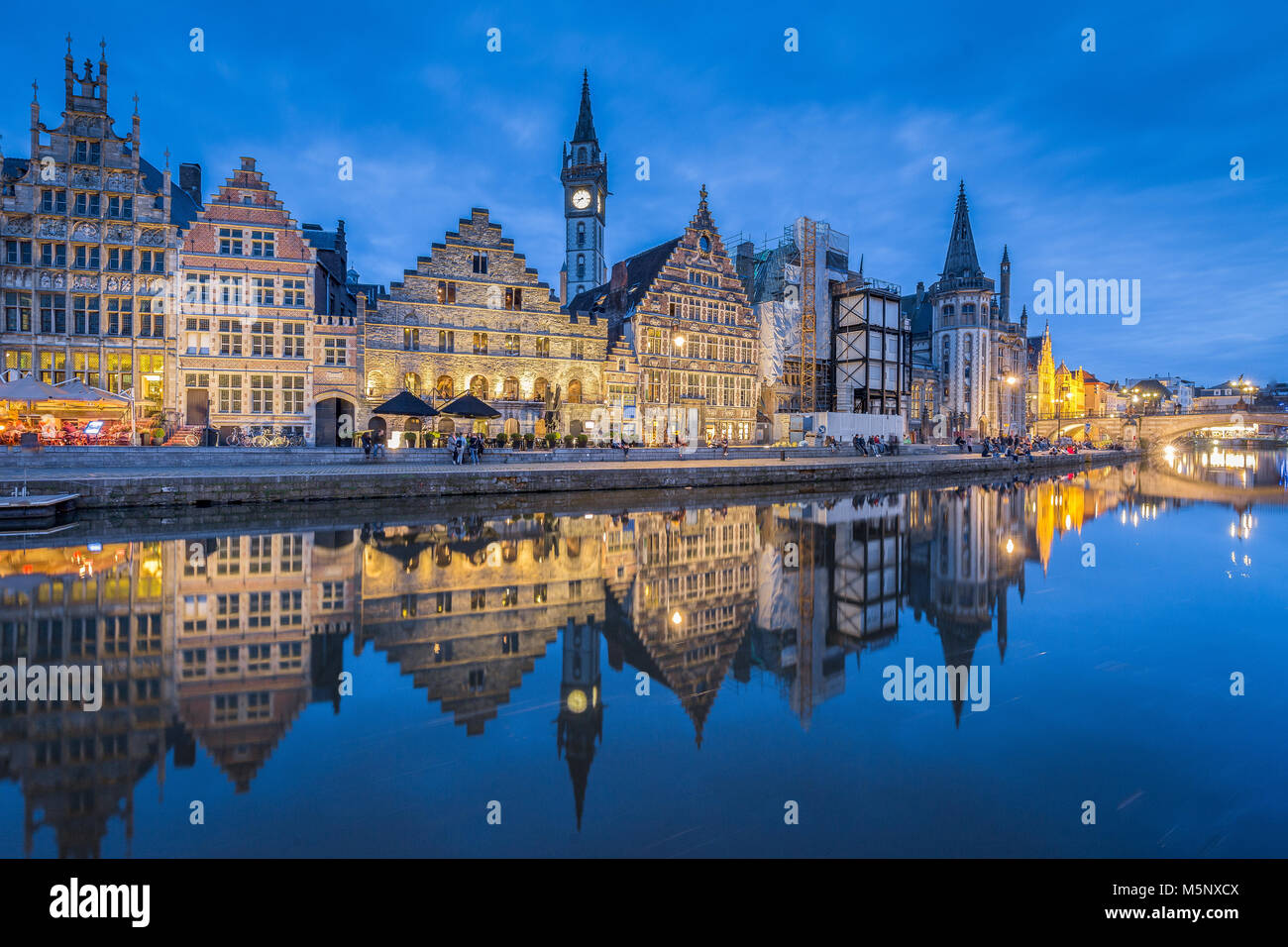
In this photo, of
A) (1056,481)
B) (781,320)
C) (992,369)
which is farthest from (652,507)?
(992,369)

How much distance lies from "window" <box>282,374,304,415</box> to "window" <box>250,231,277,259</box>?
6.89 meters

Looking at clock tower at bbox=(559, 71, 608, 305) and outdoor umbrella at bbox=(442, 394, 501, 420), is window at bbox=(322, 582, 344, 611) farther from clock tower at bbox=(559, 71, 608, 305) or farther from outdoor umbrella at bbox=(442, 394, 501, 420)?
clock tower at bbox=(559, 71, 608, 305)

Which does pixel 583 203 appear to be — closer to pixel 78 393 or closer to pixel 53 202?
pixel 53 202

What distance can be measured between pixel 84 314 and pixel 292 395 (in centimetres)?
1133

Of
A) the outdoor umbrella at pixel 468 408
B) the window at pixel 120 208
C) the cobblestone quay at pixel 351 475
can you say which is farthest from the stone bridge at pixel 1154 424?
the window at pixel 120 208

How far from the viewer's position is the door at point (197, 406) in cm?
3469

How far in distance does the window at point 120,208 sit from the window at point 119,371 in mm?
7300

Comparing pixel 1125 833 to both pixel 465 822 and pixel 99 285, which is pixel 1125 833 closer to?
pixel 465 822

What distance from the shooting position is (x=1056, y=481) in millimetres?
40719

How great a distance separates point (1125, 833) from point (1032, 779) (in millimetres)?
712

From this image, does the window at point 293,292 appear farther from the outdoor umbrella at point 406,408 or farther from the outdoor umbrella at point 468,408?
the outdoor umbrella at point 468,408

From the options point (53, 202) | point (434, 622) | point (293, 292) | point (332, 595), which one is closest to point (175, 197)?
point (53, 202)

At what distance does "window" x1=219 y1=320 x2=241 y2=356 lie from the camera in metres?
35.0

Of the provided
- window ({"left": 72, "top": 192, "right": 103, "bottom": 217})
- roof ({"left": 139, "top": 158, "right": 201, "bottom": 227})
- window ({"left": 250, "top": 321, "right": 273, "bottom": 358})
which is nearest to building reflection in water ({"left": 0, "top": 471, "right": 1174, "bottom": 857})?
window ({"left": 250, "top": 321, "right": 273, "bottom": 358})
